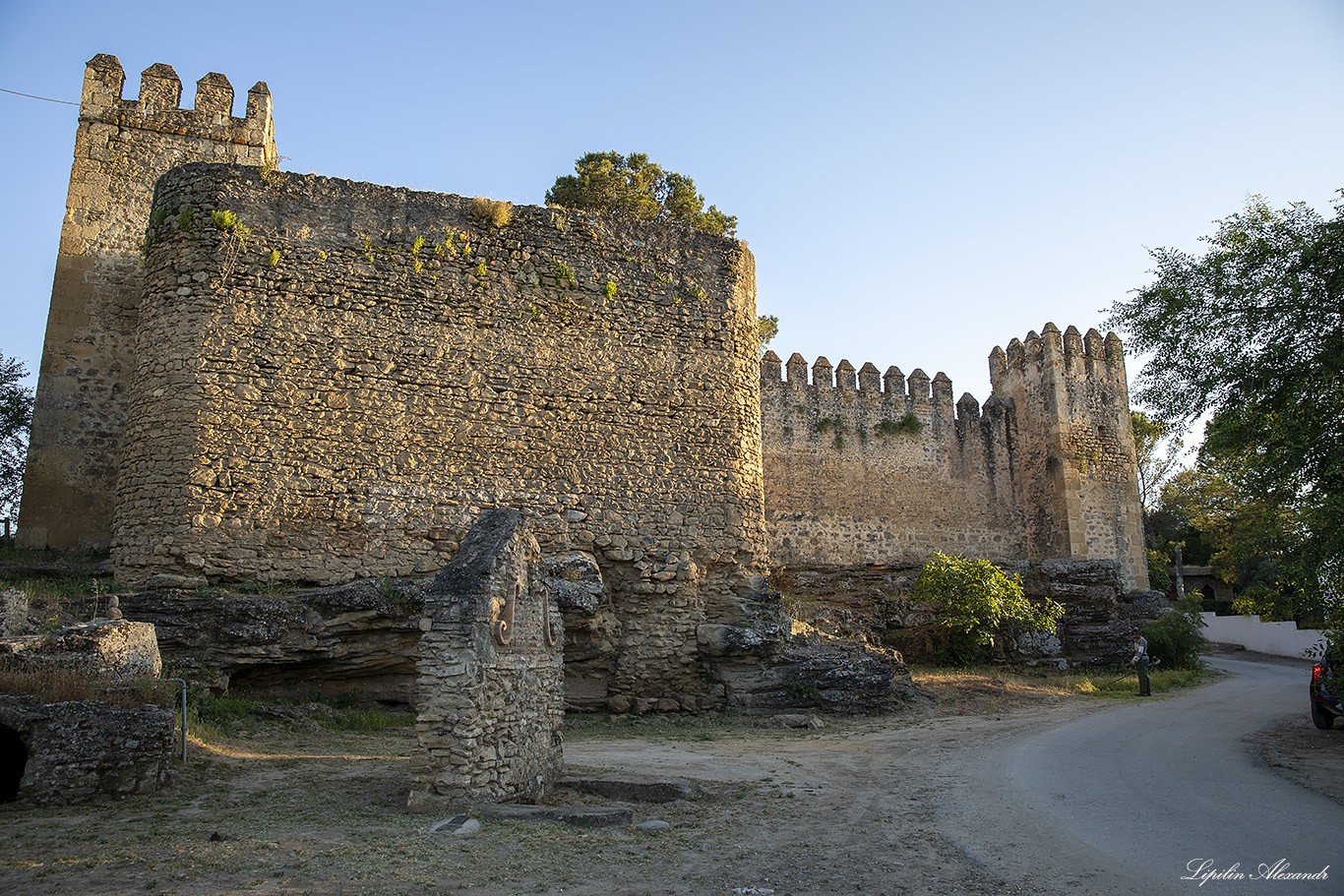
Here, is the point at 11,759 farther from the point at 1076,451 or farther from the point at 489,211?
the point at 1076,451

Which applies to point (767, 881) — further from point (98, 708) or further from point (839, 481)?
point (839, 481)

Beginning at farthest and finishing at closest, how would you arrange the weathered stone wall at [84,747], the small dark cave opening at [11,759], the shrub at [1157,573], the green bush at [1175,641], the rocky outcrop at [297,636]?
the shrub at [1157,573] < the green bush at [1175,641] < the rocky outcrop at [297,636] < the small dark cave opening at [11,759] < the weathered stone wall at [84,747]

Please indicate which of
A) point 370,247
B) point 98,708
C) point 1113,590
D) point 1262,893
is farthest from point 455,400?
point 1113,590

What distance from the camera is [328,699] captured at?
1148 cm

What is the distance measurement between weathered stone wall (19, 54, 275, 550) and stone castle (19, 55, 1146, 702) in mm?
40

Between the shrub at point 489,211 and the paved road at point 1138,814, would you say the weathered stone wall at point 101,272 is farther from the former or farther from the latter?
the paved road at point 1138,814

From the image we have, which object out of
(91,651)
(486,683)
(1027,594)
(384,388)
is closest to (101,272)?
(384,388)

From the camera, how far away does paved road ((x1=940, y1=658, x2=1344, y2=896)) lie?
5.38m

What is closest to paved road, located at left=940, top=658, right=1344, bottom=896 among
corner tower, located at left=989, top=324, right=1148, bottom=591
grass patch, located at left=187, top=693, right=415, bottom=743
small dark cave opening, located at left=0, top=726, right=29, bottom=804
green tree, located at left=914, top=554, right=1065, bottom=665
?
green tree, located at left=914, top=554, right=1065, bottom=665

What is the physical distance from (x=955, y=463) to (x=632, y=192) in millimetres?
11905

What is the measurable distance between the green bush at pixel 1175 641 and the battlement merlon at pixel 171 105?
21715 millimetres

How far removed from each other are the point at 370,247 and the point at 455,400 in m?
2.56

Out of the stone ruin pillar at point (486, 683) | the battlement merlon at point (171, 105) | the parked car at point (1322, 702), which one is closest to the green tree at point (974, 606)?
the parked car at point (1322, 702)

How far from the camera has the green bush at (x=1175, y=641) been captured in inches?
784
